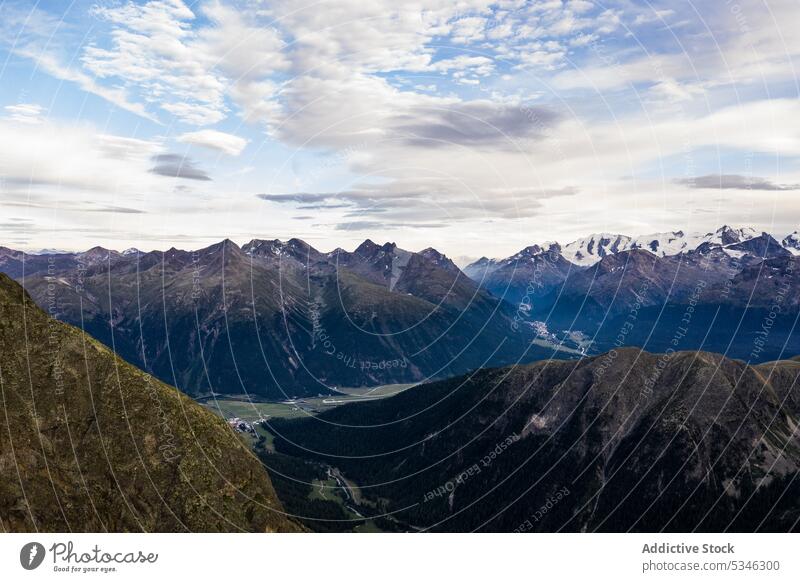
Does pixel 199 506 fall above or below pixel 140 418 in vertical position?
below
